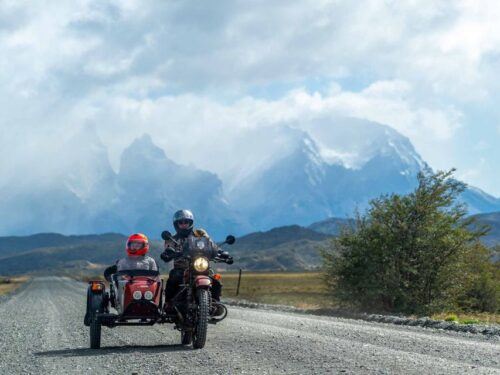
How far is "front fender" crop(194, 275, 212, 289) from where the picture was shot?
12508 mm

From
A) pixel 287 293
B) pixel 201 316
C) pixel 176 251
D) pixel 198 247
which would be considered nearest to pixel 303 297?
pixel 287 293

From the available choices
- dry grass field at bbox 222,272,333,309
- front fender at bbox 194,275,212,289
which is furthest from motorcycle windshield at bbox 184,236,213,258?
dry grass field at bbox 222,272,333,309

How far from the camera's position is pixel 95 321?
44.4 feet

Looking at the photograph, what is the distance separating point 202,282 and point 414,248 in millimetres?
20446

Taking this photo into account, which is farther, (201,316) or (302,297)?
(302,297)

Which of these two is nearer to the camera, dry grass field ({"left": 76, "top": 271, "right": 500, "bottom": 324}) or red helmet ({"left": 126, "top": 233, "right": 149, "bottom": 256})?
red helmet ({"left": 126, "top": 233, "right": 149, "bottom": 256})

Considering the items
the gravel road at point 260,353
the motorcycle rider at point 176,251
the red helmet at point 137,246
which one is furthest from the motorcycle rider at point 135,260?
the gravel road at point 260,353

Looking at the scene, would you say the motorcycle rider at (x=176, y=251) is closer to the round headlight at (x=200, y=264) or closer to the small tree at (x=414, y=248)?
the round headlight at (x=200, y=264)

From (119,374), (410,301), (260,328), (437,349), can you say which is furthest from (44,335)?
(410,301)

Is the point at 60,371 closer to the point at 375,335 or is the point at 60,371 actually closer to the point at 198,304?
the point at 198,304

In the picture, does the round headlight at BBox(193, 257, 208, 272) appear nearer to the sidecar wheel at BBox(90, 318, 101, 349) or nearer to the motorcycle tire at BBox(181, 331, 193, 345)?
the motorcycle tire at BBox(181, 331, 193, 345)

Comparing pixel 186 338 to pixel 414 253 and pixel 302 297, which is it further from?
pixel 302 297

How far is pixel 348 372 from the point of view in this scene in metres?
9.32

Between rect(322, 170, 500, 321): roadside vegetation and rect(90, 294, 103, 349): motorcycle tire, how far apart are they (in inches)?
763
